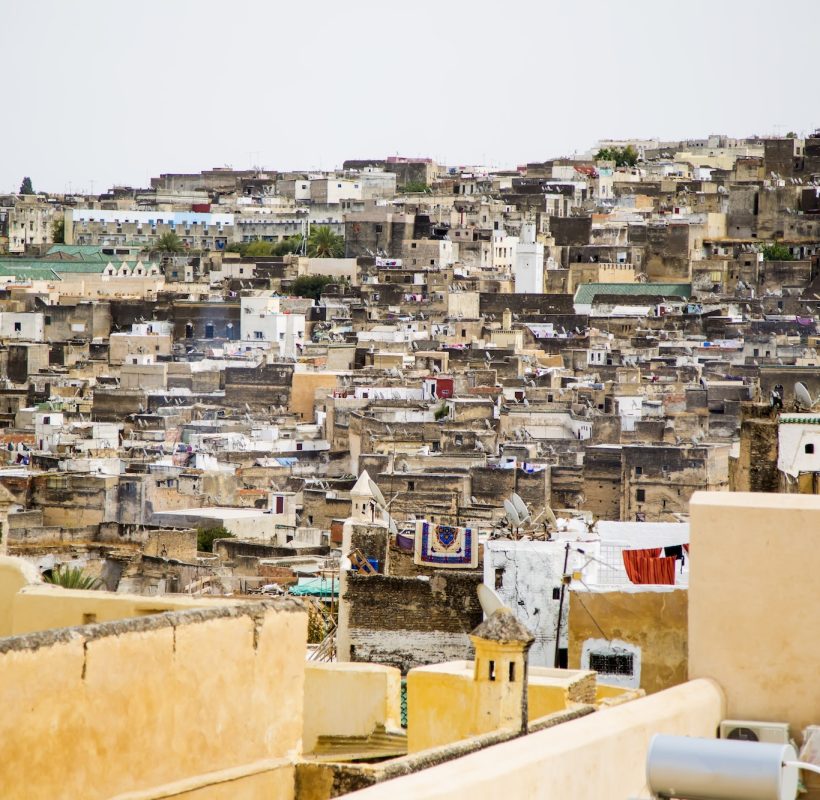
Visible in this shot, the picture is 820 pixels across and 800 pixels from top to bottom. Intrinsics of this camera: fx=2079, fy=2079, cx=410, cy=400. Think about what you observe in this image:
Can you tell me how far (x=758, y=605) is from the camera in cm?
626

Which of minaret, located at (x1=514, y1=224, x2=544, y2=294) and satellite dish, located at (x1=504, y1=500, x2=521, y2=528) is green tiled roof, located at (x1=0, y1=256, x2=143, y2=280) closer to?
minaret, located at (x1=514, y1=224, x2=544, y2=294)

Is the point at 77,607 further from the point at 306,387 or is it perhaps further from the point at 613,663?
the point at 306,387

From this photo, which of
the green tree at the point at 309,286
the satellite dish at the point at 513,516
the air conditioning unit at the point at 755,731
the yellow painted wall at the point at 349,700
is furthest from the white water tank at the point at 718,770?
the green tree at the point at 309,286

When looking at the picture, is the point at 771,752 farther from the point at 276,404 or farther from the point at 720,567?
the point at 276,404

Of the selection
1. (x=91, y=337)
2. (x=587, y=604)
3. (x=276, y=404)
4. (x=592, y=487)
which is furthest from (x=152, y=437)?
(x=587, y=604)

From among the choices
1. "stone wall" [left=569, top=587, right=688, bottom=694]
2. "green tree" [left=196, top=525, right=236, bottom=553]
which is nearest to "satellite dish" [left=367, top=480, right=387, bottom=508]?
"green tree" [left=196, top=525, right=236, bottom=553]

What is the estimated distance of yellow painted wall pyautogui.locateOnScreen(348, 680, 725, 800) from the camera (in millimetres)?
4824

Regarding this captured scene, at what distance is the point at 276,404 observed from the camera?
43.0 meters

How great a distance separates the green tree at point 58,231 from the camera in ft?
263

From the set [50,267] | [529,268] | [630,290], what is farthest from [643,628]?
[50,267]

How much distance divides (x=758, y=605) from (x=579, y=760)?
1.15 meters

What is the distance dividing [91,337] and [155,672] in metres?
50.0

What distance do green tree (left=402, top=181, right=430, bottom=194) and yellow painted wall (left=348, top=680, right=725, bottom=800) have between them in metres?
73.2

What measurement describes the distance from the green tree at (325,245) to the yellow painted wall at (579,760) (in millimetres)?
62129
